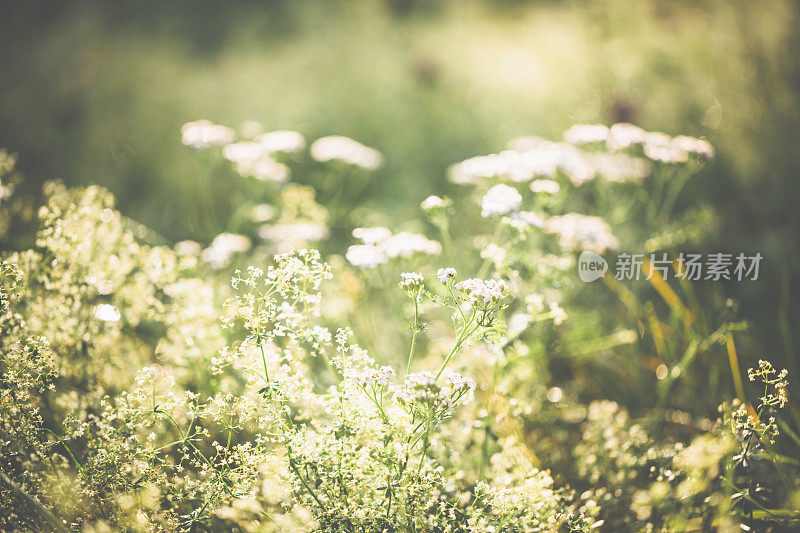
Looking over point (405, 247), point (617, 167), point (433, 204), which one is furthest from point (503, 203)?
point (617, 167)

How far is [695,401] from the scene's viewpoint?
2488 millimetres

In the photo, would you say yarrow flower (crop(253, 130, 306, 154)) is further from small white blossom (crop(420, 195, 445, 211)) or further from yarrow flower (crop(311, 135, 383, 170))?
small white blossom (crop(420, 195, 445, 211))

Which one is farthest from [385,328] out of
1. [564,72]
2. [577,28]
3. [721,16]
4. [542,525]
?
[721,16]

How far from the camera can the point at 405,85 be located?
4.95 metres

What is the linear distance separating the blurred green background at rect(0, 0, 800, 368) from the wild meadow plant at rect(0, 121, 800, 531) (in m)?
0.81

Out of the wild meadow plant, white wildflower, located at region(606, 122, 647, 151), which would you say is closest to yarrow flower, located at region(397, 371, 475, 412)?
the wild meadow plant

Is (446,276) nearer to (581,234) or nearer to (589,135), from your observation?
(581,234)

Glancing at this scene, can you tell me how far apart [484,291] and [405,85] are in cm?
399

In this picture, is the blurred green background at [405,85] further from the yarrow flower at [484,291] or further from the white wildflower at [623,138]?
the yarrow flower at [484,291]

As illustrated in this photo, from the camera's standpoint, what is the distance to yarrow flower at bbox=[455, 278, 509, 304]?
4.62ft

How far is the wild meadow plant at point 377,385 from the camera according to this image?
57.9 inches

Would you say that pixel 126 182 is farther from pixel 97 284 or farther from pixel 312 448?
pixel 312 448

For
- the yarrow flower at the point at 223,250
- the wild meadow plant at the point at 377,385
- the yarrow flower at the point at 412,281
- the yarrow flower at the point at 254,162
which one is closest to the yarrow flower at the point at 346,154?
the wild meadow plant at the point at 377,385

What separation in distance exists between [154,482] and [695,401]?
7.90 feet
